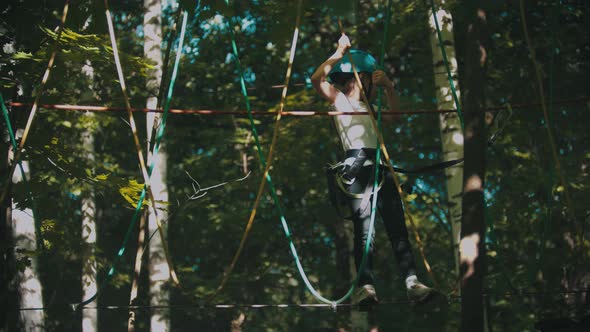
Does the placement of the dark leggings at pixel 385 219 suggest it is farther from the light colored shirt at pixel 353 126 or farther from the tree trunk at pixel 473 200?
the tree trunk at pixel 473 200

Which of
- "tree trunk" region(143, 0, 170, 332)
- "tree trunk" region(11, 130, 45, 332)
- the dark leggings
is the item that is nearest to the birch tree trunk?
"tree trunk" region(11, 130, 45, 332)

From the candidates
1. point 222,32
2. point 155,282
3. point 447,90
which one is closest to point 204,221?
point 222,32

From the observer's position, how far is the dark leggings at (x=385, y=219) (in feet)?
12.3

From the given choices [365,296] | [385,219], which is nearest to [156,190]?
[385,219]

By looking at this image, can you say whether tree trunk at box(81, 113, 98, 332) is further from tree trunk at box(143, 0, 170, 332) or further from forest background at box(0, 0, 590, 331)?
tree trunk at box(143, 0, 170, 332)

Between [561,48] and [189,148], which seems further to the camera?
[189,148]

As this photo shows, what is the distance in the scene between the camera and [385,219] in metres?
3.80

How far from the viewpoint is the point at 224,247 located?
1091cm

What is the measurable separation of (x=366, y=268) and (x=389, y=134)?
470cm

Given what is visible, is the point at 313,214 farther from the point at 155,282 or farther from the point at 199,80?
the point at 155,282

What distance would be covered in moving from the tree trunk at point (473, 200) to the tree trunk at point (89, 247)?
5.62 meters

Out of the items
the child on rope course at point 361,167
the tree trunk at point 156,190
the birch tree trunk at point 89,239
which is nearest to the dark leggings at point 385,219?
the child on rope course at point 361,167

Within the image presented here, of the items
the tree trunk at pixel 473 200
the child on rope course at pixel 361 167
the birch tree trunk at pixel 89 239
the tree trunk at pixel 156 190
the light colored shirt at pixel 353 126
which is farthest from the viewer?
the birch tree trunk at pixel 89 239

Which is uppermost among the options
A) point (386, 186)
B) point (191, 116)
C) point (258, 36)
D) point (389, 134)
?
point (258, 36)
